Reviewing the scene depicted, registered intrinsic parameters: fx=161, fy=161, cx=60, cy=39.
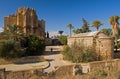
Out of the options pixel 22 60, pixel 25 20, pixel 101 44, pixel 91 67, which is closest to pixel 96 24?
pixel 25 20

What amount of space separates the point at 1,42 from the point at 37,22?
1076 inches

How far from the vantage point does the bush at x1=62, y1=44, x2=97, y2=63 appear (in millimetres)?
22125

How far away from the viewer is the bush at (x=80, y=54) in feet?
72.6

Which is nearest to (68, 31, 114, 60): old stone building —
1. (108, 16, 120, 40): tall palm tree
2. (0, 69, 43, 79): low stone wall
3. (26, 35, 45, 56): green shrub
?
(26, 35, 45, 56): green shrub

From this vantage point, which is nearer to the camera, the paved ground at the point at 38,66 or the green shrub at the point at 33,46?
the paved ground at the point at 38,66

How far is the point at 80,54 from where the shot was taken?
22.1 meters

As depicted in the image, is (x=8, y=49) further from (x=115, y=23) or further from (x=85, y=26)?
(x=85, y=26)

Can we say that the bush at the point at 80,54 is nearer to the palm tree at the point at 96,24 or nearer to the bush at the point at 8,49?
the bush at the point at 8,49

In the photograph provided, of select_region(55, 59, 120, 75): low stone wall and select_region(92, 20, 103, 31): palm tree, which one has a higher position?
select_region(92, 20, 103, 31): palm tree

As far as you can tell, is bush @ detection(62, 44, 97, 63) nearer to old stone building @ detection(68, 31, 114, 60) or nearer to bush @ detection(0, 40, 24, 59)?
old stone building @ detection(68, 31, 114, 60)

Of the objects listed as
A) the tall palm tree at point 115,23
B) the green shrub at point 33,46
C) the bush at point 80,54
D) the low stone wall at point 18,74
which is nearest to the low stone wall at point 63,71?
the low stone wall at point 18,74

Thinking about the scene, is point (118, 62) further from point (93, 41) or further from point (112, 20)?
point (112, 20)

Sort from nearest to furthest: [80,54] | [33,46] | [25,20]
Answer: [80,54], [33,46], [25,20]

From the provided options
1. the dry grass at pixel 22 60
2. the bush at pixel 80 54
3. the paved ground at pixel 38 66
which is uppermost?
the bush at pixel 80 54
